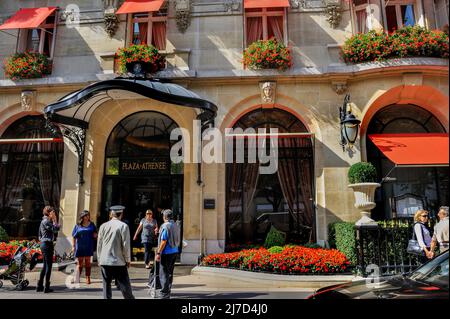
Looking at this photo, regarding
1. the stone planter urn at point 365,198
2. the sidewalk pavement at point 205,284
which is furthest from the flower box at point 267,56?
the sidewalk pavement at point 205,284

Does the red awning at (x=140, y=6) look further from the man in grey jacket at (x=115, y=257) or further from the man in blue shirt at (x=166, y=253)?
the man in grey jacket at (x=115, y=257)

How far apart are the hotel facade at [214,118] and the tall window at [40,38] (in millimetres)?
71

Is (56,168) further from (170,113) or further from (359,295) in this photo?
(359,295)

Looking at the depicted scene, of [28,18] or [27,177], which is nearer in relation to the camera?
[28,18]

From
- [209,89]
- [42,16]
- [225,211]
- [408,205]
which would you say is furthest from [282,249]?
[42,16]

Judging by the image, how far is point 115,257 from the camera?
536 centimetres

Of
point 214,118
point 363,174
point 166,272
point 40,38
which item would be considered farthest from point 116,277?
point 40,38

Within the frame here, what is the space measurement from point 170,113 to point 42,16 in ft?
19.7

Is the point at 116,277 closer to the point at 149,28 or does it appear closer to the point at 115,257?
the point at 115,257

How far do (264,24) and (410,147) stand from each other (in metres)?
6.66

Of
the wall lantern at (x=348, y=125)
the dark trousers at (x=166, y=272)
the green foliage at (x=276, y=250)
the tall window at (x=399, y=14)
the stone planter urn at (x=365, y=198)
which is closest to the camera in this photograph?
the dark trousers at (x=166, y=272)

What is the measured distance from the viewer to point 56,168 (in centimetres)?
1254

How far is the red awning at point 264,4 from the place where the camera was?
11766 mm

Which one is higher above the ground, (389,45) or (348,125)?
(389,45)
